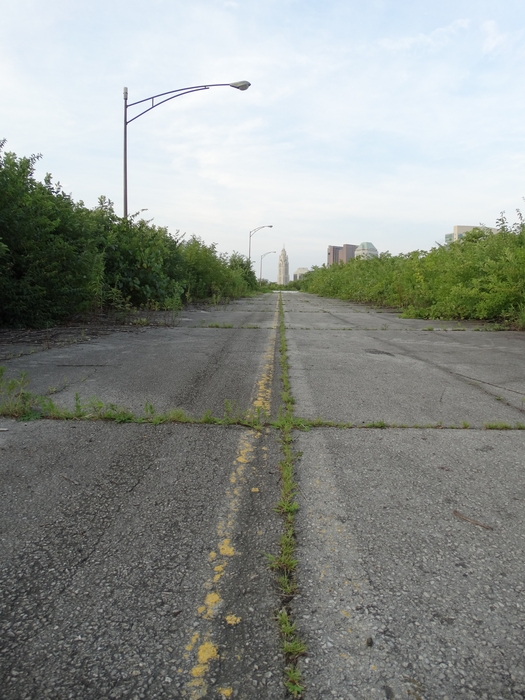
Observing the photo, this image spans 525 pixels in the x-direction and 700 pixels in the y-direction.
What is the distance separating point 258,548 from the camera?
2.41 meters

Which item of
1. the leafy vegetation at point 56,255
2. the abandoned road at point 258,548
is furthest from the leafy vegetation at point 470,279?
the abandoned road at point 258,548

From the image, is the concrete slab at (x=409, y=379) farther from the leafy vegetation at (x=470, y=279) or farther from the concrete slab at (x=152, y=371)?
the leafy vegetation at (x=470, y=279)

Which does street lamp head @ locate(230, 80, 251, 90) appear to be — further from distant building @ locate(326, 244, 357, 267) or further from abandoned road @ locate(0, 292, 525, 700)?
distant building @ locate(326, 244, 357, 267)

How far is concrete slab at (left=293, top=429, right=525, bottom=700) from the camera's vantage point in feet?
5.56

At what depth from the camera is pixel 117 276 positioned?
619 inches

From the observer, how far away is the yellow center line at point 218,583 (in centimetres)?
165

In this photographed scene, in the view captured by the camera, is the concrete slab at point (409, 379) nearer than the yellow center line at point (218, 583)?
No

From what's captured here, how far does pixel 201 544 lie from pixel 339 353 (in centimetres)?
657

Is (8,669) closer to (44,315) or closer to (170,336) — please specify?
(170,336)

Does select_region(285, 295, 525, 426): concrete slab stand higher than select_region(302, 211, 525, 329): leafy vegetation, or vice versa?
select_region(302, 211, 525, 329): leafy vegetation

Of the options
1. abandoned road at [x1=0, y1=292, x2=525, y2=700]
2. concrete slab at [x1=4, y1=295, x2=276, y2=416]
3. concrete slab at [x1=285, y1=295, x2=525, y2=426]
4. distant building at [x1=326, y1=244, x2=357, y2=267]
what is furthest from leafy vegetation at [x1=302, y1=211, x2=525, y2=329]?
distant building at [x1=326, y1=244, x2=357, y2=267]

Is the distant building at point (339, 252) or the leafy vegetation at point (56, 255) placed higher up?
the distant building at point (339, 252)

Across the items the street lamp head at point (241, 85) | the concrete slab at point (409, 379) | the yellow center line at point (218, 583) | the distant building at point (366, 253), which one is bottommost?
the yellow center line at point (218, 583)

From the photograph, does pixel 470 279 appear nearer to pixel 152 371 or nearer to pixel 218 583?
pixel 152 371
